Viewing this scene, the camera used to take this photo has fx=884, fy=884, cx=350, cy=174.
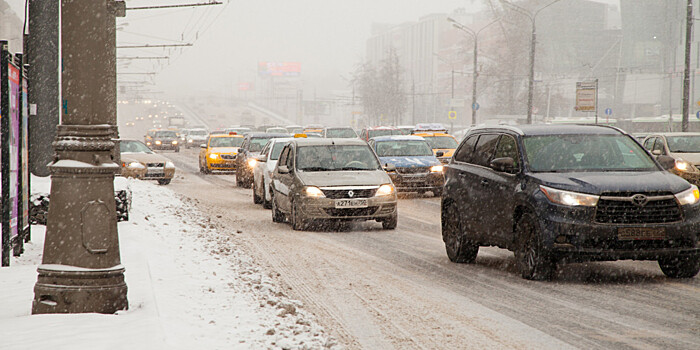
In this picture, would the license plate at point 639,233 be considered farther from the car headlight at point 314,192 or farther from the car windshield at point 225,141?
the car windshield at point 225,141

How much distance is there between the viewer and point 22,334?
18.0ft

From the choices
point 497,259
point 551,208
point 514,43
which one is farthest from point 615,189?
point 514,43

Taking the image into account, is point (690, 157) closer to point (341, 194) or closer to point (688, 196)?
point (341, 194)

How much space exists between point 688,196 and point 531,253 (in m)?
1.63

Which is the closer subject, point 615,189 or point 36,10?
point 615,189

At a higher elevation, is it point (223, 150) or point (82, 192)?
point (82, 192)

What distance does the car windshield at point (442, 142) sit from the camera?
95.1 ft

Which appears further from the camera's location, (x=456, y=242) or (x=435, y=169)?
(x=435, y=169)

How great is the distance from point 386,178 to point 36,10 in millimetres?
6282

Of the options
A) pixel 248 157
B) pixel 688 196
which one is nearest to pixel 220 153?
pixel 248 157

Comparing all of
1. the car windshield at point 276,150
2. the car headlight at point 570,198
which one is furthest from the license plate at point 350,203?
the car windshield at point 276,150

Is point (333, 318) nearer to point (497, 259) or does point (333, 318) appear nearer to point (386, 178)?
point (497, 259)

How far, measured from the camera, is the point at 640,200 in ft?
27.8

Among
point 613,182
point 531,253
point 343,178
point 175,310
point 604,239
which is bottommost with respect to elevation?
point 175,310
